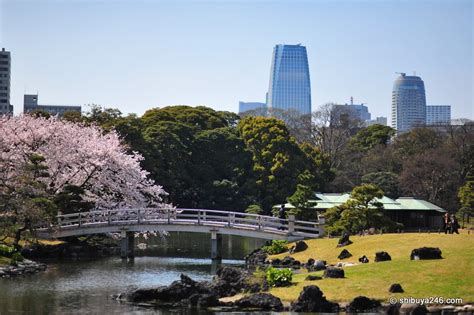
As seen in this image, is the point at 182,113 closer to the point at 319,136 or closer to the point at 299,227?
the point at 319,136

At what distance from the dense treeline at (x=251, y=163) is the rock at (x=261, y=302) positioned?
135 ft

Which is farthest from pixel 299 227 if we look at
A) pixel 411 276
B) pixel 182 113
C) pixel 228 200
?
pixel 182 113

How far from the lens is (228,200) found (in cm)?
8394


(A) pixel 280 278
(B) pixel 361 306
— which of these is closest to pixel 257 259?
(A) pixel 280 278

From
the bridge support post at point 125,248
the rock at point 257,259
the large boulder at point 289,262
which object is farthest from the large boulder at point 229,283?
the bridge support post at point 125,248

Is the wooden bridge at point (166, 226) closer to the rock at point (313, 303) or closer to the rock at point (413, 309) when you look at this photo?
the rock at point (313, 303)

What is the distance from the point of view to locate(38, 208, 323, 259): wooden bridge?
5294 cm

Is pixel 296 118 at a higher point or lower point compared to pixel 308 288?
higher

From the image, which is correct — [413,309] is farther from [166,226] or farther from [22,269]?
[166,226]

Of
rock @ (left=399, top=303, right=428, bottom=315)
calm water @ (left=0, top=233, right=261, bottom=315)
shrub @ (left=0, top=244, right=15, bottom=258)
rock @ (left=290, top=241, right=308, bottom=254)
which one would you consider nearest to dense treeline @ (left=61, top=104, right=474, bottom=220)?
calm water @ (left=0, top=233, right=261, bottom=315)

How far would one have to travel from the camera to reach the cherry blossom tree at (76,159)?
185 feet

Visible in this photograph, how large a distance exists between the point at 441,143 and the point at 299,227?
51.2 metres

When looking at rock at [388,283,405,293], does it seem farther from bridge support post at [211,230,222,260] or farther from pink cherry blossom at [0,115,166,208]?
pink cherry blossom at [0,115,166,208]

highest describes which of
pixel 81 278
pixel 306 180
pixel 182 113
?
pixel 182 113
